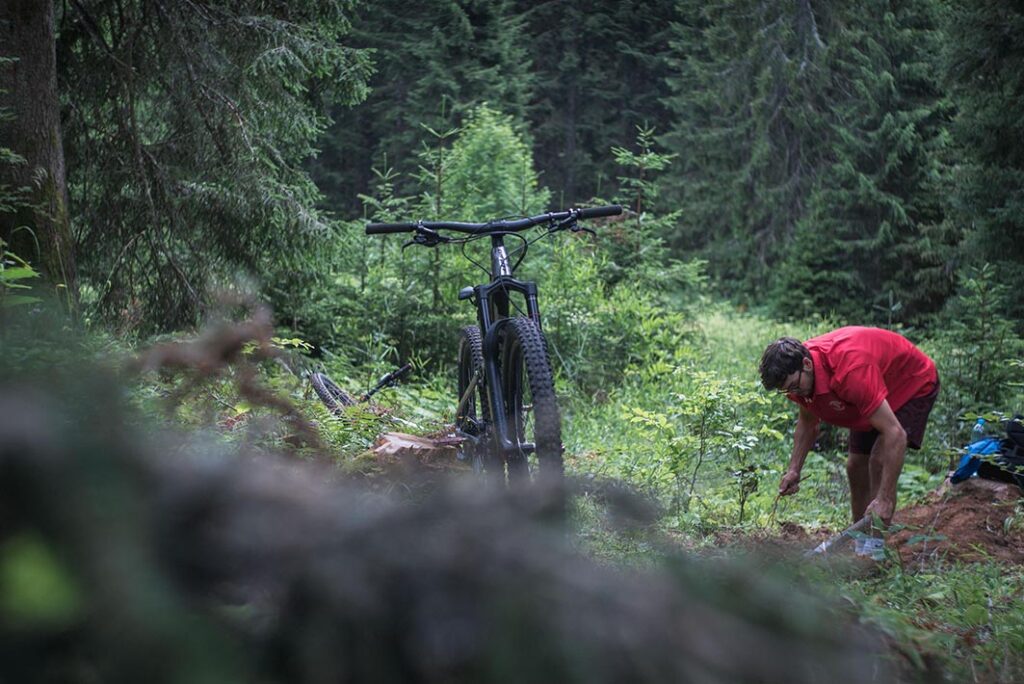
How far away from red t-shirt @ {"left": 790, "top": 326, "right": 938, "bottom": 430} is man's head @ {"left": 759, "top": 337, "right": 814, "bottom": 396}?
0.30ft

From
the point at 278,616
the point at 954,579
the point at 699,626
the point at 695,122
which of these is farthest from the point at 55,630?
the point at 695,122

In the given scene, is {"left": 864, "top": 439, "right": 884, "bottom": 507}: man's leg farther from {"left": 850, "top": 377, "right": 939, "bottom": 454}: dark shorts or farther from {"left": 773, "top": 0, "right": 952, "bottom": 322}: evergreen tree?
{"left": 773, "top": 0, "right": 952, "bottom": 322}: evergreen tree

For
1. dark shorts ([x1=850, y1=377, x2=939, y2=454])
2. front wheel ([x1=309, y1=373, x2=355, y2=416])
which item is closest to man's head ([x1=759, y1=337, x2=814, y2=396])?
dark shorts ([x1=850, y1=377, x2=939, y2=454])

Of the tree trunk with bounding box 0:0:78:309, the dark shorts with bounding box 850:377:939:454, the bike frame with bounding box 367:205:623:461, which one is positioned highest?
the tree trunk with bounding box 0:0:78:309

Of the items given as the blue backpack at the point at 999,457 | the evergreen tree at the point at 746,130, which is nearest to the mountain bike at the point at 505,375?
the blue backpack at the point at 999,457

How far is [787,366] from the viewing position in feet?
17.0

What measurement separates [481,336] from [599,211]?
A: 0.92 metres

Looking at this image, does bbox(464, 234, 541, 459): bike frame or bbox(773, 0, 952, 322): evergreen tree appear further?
bbox(773, 0, 952, 322): evergreen tree

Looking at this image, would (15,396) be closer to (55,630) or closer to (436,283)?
(55,630)

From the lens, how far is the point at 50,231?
664cm

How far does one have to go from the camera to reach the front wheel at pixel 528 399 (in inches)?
146

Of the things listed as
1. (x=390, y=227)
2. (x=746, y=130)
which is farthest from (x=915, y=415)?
(x=746, y=130)

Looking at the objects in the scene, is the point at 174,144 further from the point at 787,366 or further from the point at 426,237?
the point at 787,366

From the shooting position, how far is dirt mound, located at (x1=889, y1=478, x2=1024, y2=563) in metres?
5.14
